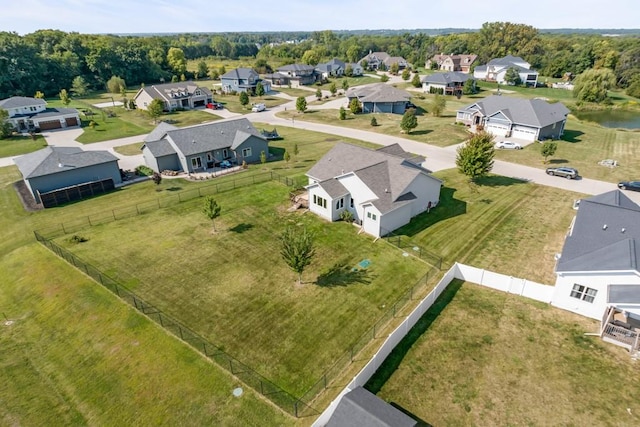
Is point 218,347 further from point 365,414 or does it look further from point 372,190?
point 372,190

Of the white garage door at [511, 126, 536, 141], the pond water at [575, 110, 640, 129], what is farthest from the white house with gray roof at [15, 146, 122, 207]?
the pond water at [575, 110, 640, 129]

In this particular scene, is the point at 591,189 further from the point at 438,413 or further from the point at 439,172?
the point at 438,413

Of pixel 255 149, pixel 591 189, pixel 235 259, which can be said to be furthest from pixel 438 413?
pixel 255 149

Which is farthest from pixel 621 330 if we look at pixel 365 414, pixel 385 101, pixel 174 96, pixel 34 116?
pixel 174 96

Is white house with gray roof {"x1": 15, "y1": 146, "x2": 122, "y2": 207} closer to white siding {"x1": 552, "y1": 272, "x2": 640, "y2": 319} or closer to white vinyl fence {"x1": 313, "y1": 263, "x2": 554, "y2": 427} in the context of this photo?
white vinyl fence {"x1": 313, "y1": 263, "x2": 554, "y2": 427}

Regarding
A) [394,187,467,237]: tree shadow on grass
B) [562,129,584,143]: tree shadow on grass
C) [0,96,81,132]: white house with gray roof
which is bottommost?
[394,187,467,237]: tree shadow on grass

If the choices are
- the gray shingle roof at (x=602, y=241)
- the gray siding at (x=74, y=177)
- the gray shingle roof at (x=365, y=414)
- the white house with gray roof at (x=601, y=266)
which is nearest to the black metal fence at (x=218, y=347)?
the gray shingle roof at (x=365, y=414)
